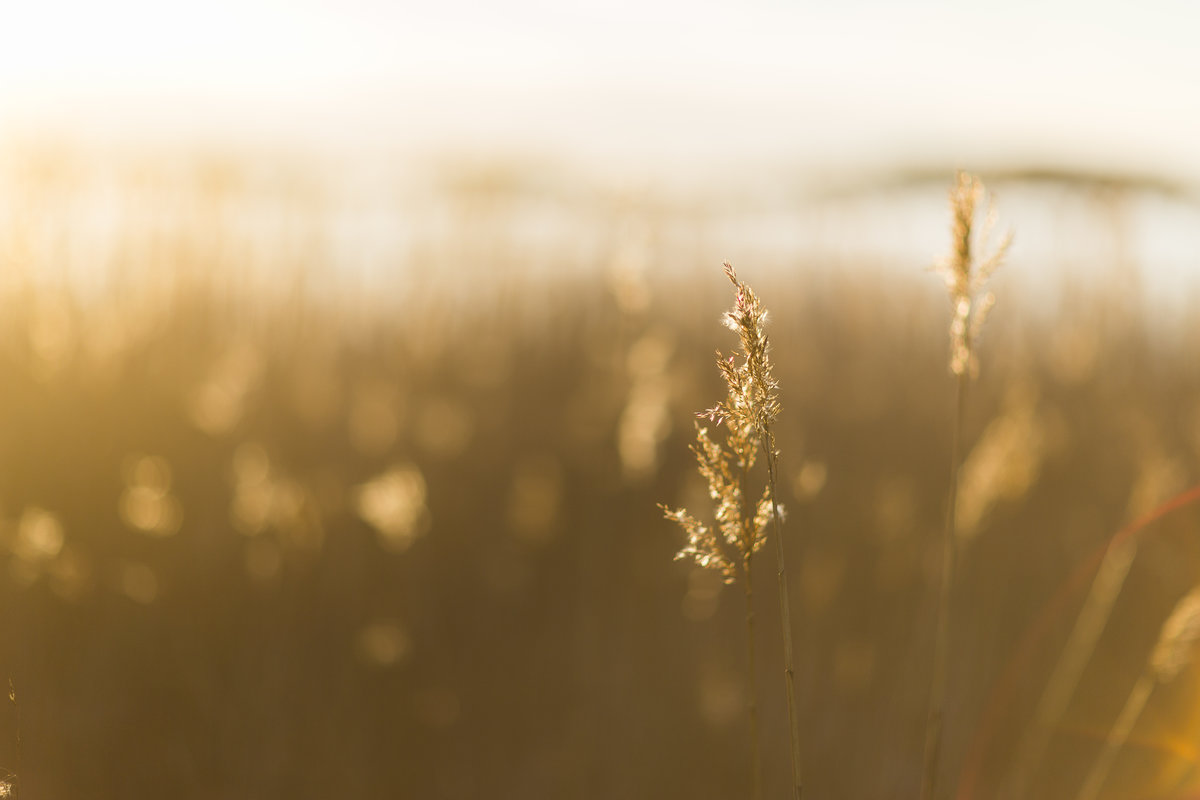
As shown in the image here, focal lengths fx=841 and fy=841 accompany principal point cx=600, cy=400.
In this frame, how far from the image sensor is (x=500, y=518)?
107 inches


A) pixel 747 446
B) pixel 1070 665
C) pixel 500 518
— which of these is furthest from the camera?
pixel 500 518

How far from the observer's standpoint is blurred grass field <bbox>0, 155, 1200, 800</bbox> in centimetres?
197

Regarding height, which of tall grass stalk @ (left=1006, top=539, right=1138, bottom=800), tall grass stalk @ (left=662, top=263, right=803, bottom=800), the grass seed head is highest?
the grass seed head

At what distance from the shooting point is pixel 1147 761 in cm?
198

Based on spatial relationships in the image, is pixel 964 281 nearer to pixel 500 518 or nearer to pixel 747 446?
pixel 747 446

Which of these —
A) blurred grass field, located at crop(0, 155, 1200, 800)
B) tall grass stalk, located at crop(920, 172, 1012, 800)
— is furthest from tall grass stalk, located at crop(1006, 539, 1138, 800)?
tall grass stalk, located at crop(920, 172, 1012, 800)

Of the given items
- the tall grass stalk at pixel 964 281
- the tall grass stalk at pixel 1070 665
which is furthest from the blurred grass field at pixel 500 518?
the tall grass stalk at pixel 964 281

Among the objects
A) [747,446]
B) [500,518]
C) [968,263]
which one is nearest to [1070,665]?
[500,518]

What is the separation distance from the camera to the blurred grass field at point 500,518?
1967 mm

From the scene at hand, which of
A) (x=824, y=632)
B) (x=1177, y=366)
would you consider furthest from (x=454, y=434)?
(x=1177, y=366)

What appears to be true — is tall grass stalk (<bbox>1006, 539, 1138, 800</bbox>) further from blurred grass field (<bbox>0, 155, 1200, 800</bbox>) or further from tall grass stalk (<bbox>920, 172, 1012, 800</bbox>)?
tall grass stalk (<bbox>920, 172, 1012, 800</bbox>)

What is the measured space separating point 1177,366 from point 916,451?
2013mm

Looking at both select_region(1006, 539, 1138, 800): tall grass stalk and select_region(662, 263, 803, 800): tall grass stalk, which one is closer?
select_region(662, 263, 803, 800): tall grass stalk

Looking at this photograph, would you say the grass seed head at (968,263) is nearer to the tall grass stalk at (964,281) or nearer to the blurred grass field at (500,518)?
the tall grass stalk at (964,281)
